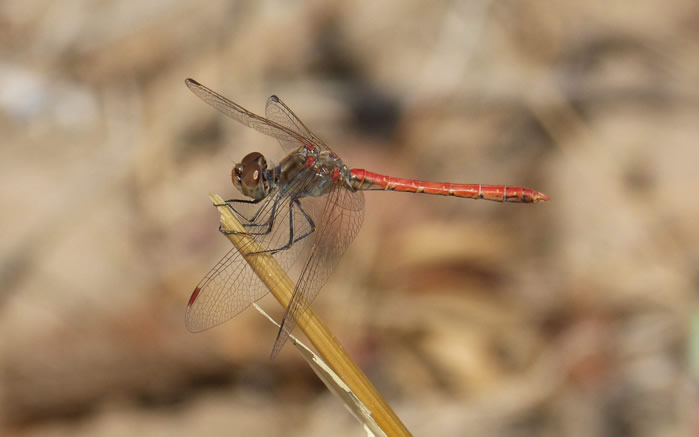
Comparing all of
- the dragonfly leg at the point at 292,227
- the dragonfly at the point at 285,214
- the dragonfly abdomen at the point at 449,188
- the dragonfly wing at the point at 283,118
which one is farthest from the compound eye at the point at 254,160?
the dragonfly abdomen at the point at 449,188

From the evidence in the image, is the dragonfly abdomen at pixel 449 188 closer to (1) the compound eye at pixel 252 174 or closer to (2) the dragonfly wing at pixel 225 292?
(1) the compound eye at pixel 252 174

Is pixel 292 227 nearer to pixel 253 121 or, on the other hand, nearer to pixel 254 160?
pixel 254 160

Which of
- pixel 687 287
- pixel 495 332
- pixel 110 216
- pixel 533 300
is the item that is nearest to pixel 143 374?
pixel 110 216

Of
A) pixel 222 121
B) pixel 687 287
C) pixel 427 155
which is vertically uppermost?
pixel 222 121

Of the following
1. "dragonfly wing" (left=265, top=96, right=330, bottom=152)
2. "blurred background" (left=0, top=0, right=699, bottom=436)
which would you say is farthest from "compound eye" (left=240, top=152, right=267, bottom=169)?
"blurred background" (left=0, top=0, right=699, bottom=436)

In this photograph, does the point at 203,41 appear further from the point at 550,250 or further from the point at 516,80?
the point at 550,250

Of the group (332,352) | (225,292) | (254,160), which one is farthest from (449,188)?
(332,352)
